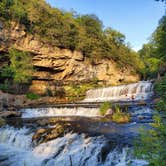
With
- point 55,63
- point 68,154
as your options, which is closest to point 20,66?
point 55,63

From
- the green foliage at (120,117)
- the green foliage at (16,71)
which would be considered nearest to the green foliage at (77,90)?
the green foliage at (16,71)

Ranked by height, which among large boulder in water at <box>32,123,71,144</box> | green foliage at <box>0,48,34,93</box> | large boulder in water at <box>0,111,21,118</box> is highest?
green foliage at <box>0,48,34,93</box>

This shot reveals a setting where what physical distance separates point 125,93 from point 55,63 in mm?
10428

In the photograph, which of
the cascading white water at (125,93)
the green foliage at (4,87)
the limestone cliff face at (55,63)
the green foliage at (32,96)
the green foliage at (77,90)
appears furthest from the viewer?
the green foliage at (77,90)

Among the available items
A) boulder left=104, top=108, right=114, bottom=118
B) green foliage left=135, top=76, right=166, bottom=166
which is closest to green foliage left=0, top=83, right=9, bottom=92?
boulder left=104, top=108, right=114, bottom=118

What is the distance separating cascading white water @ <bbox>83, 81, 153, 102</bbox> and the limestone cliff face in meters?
5.43

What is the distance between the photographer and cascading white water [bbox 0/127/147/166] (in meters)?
8.04

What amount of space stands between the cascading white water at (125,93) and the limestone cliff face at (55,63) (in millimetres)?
5431

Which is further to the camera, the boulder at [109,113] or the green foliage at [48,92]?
the green foliage at [48,92]

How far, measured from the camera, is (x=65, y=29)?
33750 millimetres

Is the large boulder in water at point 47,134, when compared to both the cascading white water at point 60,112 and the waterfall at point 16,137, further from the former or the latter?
the cascading white water at point 60,112

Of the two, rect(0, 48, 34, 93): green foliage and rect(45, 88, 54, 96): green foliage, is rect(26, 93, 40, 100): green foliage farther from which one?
rect(45, 88, 54, 96): green foliage

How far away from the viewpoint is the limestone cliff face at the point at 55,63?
28.4m

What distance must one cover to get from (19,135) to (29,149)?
180 cm
